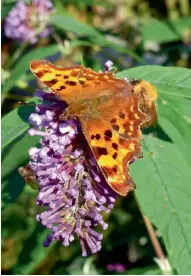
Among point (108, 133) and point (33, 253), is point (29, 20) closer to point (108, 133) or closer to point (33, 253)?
point (33, 253)

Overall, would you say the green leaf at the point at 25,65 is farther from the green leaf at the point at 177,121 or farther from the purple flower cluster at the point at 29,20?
the green leaf at the point at 177,121

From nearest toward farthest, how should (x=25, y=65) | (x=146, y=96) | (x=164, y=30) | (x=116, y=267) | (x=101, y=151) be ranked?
(x=101, y=151) → (x=146, y=96) → (x=25, y=65) → (x=116, y=267) → (x=164, y=30)

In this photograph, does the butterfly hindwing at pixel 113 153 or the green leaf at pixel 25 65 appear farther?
the green leaf at pixel 25 65

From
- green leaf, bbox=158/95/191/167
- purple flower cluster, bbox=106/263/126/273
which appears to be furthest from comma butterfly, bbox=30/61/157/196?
purple flower cluster, bbox=106/263/126/273

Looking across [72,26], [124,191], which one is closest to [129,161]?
[124,191]

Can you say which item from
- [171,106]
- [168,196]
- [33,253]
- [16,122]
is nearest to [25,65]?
[16,122]

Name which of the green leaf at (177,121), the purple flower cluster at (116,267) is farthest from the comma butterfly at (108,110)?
the purple flower cluster at (116,267)
